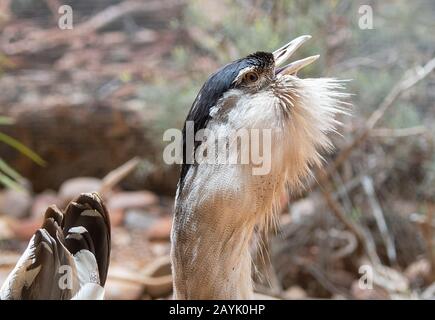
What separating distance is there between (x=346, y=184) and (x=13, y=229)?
1229 mm

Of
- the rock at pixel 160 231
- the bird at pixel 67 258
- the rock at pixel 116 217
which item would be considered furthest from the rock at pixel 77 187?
the bird at pixel 67 258

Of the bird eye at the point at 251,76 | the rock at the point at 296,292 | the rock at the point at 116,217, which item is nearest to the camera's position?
A: the bird eye at the point at 251,76

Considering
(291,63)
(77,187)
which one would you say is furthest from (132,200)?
(291,63)

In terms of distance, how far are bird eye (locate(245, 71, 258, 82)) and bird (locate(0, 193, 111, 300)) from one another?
1.16ft

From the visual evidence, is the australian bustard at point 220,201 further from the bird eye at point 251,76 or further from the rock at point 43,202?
the rock at point 43,202

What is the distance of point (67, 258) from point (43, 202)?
1.54 meters

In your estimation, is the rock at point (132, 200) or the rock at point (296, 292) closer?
the rock at point (296, 292)

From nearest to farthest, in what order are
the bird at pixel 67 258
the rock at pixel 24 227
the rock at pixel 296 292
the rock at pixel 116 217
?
the bird at pixel 67 258
the rock at pixel 296 292
the rock at pixel 24 227
the rock at pixel 116 217

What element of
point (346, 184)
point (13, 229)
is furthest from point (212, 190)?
point (13, 229)

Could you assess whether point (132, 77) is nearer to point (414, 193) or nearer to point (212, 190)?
point (414, 193)

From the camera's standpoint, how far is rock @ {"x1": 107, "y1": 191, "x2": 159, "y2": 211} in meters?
2.47

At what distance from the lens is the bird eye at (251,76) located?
1165mm

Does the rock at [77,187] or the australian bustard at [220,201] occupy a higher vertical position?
the rock at [77,187]

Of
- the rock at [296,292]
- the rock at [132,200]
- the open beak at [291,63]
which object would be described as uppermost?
the rock at [132,200]
